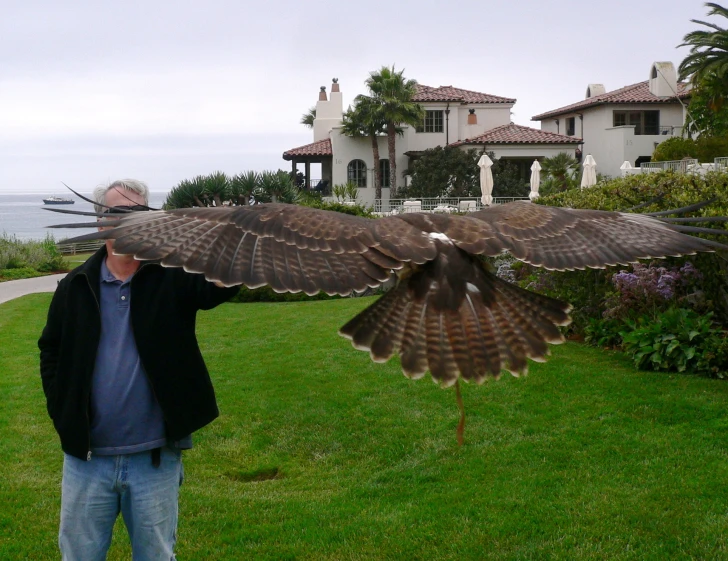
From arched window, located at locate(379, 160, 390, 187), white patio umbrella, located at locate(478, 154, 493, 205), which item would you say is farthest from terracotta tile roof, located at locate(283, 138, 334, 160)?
white patio umbrella, located at locate(478, 154, 493, 205)

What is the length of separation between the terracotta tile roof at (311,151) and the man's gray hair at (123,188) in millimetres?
38126

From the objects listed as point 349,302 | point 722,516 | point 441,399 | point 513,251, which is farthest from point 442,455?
point 349,302

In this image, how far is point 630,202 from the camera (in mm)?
8984

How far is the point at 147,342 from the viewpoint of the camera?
10.5 feet

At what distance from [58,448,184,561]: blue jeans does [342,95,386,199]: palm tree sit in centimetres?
3736

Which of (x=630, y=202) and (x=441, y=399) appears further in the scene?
(x=630, y=202)

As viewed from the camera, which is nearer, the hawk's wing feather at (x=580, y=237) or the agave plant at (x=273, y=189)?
the hawk's wing feather at (x=580, y=237)

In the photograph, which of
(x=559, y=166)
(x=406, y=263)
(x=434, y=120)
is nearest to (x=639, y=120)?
(x=559, y=166)

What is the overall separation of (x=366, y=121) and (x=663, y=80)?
53.8 ft

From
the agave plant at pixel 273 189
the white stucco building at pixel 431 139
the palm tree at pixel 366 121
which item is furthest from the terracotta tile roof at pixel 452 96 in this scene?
the agave plant at pixel 273 189

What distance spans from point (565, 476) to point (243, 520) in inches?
89.9

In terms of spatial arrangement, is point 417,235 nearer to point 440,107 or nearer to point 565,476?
point 565,476

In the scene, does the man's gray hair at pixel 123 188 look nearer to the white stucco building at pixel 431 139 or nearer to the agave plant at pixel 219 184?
the agave plant at pixel 219 184

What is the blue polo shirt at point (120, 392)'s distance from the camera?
321cm
